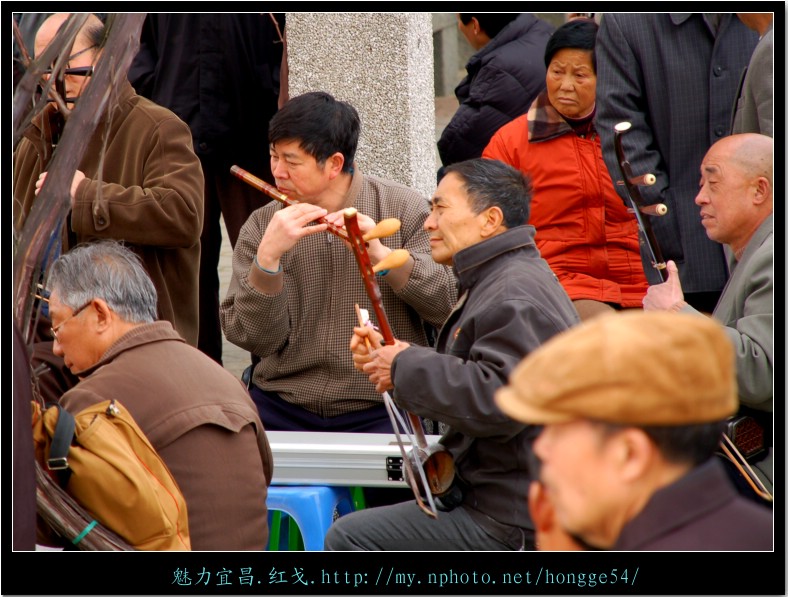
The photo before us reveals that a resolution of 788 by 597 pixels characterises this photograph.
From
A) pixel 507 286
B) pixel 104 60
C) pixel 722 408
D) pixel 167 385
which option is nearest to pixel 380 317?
pixel 507 286

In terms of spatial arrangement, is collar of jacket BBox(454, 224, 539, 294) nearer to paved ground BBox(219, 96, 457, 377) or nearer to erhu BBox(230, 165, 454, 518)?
erhu BBox(230, 165, 454, 518)

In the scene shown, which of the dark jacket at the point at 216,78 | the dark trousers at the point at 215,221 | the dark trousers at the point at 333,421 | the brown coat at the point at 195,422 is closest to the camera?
the brown coat at the point at 195,422

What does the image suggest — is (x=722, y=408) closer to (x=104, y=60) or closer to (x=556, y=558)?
(x=556, y=558)

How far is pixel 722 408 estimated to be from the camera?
1.54 metres

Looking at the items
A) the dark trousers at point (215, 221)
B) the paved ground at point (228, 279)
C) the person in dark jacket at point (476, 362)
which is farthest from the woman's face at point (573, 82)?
the paved ground at point (228, 279)

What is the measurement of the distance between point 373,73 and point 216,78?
2.28 ft

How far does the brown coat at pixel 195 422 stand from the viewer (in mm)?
2820

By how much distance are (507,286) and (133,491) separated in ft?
3.48

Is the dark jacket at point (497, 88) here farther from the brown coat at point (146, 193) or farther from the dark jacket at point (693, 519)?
the dark jacket at point (693, 519)

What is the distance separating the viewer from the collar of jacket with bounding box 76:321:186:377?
2.94 m

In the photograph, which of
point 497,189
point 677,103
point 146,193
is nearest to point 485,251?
point 497,189

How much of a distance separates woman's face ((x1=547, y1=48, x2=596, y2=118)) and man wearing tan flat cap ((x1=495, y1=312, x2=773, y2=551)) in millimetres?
2943

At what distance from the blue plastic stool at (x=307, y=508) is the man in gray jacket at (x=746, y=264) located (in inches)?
45.0

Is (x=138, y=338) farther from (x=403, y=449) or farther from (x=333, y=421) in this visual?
(x=333, y=421)
